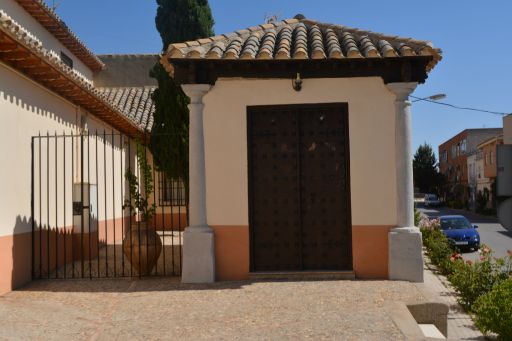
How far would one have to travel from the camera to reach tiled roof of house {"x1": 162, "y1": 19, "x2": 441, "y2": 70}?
363 inches

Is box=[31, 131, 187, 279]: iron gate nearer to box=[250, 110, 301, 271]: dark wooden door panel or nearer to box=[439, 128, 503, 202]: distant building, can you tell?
box=[250, 110, 301, 271]: dark wooden door panel

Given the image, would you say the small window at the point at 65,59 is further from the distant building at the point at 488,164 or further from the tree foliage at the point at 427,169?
the tree foliage at the point at 427,169

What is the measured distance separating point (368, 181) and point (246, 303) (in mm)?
3120

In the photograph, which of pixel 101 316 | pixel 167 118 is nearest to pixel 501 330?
pixel 101 316

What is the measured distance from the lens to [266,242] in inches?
382

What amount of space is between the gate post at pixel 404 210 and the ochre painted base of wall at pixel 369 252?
0.52ft

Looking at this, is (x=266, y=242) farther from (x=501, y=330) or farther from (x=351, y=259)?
Result: (x=501, y=330)

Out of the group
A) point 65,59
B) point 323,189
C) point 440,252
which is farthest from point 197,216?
point 65,59

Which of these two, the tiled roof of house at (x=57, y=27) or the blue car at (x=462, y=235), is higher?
the tiled roof of house at (x=57, y=27)

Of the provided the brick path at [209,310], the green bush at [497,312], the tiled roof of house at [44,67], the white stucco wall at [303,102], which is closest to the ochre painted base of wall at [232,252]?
the white stucco wall at [303,102]

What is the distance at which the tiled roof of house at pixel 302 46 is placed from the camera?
9227mm

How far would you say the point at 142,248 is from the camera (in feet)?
32.5

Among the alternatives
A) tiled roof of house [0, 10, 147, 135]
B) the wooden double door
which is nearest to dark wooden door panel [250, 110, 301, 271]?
the wooden double door

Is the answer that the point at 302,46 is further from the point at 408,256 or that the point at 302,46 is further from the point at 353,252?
the point at 408,256
